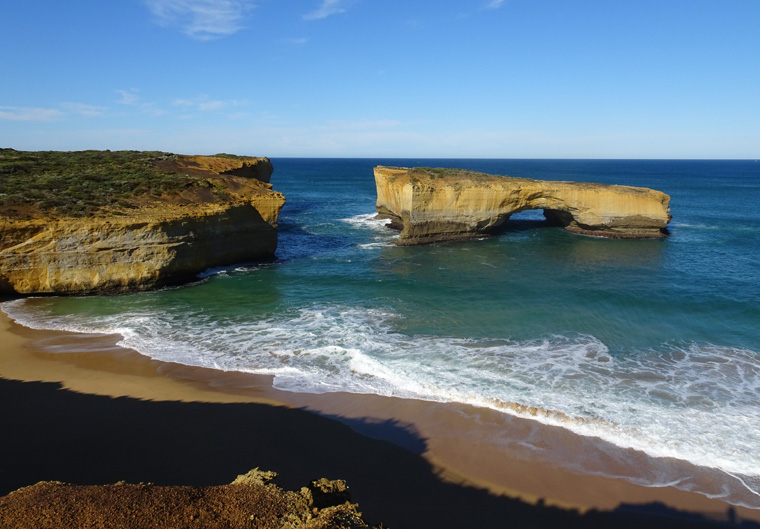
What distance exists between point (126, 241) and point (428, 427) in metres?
16.3

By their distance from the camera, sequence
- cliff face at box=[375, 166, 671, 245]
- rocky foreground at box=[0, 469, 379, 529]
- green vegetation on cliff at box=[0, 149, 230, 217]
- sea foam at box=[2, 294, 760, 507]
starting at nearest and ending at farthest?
1. rocky foreground at box=[0, 469, 379, 529]
2. sea foam at box=[2, 294, 760, 507]
3. green vegetation on cliff at box=[0, 149, 230, 217]
4. cliff face at box=[375, 166, 671, 245]

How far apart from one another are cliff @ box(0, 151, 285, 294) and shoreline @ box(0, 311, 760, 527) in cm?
504

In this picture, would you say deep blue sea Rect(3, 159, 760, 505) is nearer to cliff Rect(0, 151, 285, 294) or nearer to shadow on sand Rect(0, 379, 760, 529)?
cliff Rect(0, 151, 285, 294)

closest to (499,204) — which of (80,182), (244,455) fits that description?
(80,182)

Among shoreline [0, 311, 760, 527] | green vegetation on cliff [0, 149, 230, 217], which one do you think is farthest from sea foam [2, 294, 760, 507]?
green vegetation on cliff [0, 149, 230, 217]

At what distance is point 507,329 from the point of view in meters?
17.0

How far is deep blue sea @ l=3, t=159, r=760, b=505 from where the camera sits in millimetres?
12080

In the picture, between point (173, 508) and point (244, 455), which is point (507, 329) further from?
point (173, 508)

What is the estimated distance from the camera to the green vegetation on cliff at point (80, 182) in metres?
21.6

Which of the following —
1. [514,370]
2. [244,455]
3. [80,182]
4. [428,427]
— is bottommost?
[428,427]

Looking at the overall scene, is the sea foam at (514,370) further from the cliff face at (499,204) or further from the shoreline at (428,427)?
the cliff face at (499,204)

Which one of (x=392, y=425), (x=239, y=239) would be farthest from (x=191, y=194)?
(x=392, y=425)

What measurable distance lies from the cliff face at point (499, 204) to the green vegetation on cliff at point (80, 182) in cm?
1350

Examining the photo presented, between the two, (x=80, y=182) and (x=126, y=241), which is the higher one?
(x=80, y=182)
